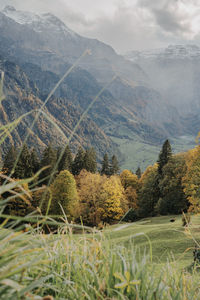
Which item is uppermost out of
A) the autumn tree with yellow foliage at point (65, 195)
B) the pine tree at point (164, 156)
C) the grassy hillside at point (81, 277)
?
the pine tree at point (164, 156)

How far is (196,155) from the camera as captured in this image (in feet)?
79.4

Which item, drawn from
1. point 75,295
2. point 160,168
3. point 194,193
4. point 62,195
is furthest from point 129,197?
point 75,295

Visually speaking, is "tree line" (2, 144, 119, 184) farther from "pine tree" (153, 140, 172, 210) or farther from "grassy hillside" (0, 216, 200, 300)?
"grassy hillside" (0, 216, 200, 300)

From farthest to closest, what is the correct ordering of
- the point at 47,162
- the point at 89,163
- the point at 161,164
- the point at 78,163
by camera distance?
the point at 78,163, the point at 89,163, the point at 47,162, the point at 161,164

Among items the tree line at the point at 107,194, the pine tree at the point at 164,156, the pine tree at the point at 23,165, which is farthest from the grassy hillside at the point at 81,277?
the pine tree at the point at 164,156

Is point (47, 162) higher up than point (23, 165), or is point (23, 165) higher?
point (47, 162)

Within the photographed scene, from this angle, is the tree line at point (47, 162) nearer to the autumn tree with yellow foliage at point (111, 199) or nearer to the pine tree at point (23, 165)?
the pine tree at point (23, 165)

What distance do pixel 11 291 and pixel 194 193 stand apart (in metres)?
24.7

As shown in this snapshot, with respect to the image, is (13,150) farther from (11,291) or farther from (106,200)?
(11,291)

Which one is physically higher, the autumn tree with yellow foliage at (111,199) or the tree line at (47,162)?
the tree line at (47,162)

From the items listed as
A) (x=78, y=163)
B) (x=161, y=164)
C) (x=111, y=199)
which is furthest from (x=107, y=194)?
(x=78, y=163)

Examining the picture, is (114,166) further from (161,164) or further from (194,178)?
(194,178)

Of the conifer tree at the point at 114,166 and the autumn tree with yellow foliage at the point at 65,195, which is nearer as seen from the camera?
the autumn tree with yellow foliage at the point at 65,195

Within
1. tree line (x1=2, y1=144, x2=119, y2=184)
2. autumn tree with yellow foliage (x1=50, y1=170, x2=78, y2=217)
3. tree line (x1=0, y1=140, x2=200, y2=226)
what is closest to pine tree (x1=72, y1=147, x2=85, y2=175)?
tree line (x1=2, y1=144, x2=119, y2=184)
